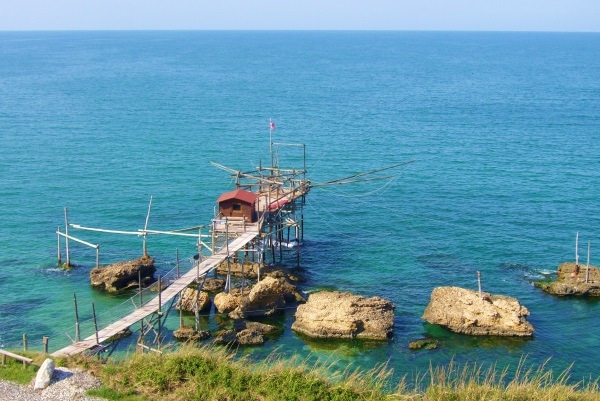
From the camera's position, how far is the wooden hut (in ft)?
161

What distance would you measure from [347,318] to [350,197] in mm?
28709

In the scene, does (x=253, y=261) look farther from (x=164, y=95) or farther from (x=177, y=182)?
(x=164, y=95)

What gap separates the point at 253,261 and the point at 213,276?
369 centimetres

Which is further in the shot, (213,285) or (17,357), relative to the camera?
(213,285)

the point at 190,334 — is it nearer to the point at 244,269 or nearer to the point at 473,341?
Answer: the point at 244,269

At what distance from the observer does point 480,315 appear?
4231 centimetres

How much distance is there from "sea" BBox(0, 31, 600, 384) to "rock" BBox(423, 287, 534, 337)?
666 millimetres

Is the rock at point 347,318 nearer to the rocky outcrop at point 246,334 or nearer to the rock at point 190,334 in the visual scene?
the rocky outcrop at point 246,334

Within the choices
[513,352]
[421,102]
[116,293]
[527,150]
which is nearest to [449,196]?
[527,150]

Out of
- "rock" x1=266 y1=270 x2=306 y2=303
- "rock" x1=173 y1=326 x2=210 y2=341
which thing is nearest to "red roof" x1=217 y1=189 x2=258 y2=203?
"rock" x1=266 y1=270 x2=306 y2=303

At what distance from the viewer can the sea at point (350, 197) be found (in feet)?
140

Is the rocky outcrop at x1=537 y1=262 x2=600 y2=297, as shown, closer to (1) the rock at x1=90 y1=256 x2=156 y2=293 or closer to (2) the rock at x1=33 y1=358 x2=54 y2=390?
(1) the rock at x1=90 y1=256 x2=156 y2=293

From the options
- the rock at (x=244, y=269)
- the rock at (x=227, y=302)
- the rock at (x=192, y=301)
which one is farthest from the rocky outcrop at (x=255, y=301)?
the rock at (x=244, y=269)

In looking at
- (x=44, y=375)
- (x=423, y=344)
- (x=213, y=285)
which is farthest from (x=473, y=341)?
(x=44, y=375)
